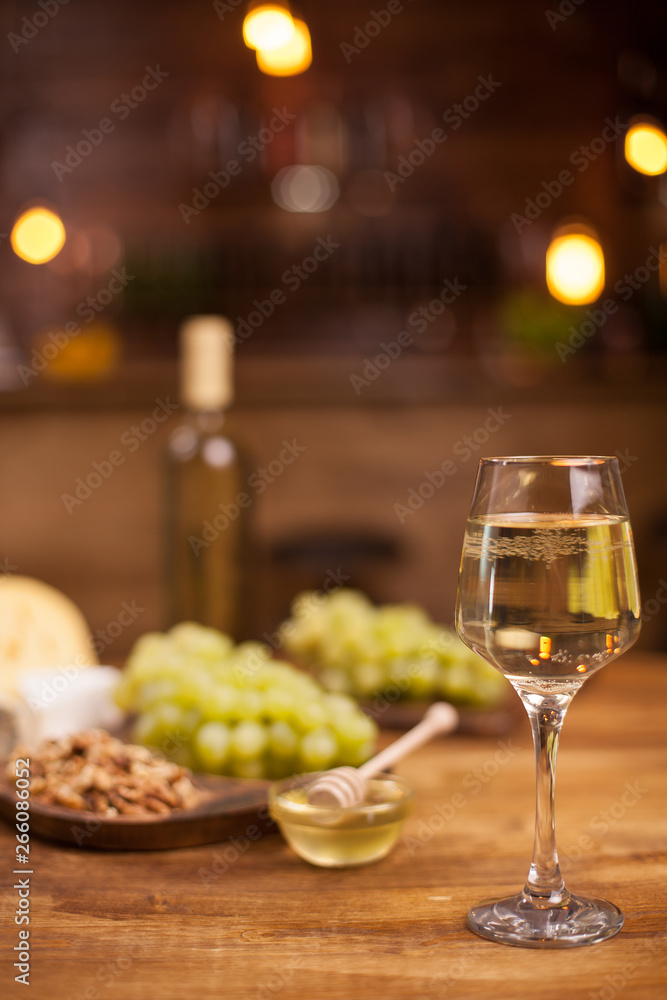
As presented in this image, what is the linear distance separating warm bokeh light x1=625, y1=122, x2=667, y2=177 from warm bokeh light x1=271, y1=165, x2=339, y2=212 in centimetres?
203

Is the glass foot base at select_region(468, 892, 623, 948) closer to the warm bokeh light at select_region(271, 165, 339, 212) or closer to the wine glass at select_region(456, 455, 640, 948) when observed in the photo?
the wine glass at select_region(456, 455, 640, 948)

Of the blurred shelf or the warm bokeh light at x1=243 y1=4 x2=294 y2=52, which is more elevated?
the warm bokeh light at x1=243 y1=4 x2=294 y2=52

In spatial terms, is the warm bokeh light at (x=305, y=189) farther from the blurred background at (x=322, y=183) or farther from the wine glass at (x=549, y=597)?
the wine glass at (x=549, y=597)

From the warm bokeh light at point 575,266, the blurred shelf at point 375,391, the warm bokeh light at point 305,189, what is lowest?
the blurred shelf at point 375,391

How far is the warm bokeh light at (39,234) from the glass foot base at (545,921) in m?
3.48

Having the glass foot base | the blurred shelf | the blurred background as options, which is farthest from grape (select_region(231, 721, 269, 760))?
the blurred background

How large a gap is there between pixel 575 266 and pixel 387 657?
238 centimetres

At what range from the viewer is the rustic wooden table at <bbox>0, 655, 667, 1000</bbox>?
554 millimetres

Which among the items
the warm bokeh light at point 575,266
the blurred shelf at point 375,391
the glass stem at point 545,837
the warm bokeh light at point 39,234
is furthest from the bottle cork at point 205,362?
the warm bokeh light at point 39,234

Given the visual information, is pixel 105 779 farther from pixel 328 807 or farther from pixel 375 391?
pixel 375 391

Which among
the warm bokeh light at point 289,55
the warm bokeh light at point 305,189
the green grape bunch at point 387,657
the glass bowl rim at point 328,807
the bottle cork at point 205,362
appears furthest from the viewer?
the warm bokeh light at point 305,189

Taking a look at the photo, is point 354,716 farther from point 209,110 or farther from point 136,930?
point 209,110

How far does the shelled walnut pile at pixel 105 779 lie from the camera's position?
2.56 feet

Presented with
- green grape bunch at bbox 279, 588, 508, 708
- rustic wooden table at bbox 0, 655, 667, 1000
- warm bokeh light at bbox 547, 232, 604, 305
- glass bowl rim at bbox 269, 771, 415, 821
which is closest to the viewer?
rustic wooden table at bbox 0, 655, 667, 1000
